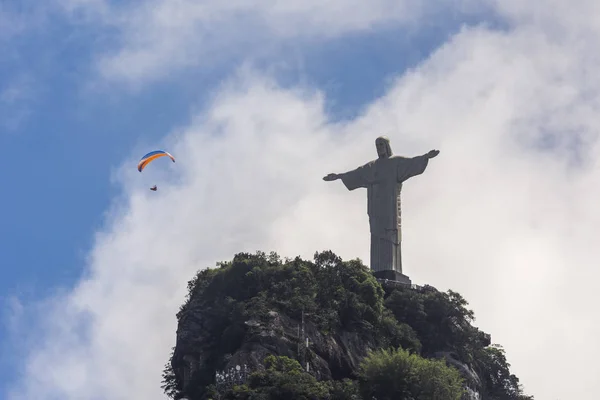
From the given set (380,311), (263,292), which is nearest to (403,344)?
(380,311)

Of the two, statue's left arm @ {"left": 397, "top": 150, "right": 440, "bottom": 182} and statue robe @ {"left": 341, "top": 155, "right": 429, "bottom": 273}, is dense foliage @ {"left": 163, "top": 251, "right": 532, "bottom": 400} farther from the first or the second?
statue's left arm @ {"left": 397, "top": 150, "right": 440, "bottom": 182}

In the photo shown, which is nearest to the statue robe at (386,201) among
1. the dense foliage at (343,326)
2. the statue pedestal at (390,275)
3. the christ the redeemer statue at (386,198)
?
the christ the redeemer statue at (386,198)

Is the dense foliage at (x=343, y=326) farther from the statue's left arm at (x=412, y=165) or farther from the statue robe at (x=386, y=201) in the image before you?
the statue's left arm at (x=412, y=165)

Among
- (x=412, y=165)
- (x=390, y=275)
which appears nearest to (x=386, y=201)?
(x=412, y=165)

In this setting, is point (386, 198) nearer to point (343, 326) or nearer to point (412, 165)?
point (412, 165)

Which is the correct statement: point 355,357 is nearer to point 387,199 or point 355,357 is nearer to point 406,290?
point 406,290

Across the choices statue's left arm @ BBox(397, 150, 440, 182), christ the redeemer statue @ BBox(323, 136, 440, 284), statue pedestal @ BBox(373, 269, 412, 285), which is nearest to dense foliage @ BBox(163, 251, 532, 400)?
statue pedestal @ BBox(373, 269, 412, 285)

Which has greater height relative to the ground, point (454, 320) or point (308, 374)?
point (454, 320)
